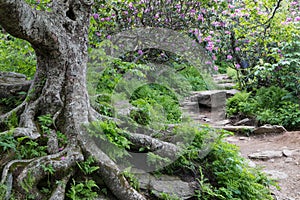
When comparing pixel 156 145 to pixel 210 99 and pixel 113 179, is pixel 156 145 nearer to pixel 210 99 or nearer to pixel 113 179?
pixel 113 179

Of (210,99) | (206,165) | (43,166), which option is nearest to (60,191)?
(43,166)

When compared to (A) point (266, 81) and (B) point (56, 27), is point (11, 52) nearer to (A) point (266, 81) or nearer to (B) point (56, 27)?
(B) point (56, 27)

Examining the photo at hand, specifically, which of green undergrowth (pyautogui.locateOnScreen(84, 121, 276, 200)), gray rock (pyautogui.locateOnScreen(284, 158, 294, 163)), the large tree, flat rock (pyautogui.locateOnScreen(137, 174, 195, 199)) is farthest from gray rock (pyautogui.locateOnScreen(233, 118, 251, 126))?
the large tree

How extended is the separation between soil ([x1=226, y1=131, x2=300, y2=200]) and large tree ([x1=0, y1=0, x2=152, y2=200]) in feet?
9.42

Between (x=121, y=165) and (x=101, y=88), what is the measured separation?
3.23 meters

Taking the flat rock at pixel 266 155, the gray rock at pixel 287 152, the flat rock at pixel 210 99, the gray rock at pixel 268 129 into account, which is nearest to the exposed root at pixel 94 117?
the flat rock at pixel 266 155

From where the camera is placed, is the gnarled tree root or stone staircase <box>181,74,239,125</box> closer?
the gnarled tree root

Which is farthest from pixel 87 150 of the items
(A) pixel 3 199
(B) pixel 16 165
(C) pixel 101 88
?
(C) pixel 101 88

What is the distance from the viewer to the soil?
4.85 metres

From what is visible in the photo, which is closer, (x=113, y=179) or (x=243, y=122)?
(x=113, y=179)

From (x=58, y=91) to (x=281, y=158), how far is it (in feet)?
16.3

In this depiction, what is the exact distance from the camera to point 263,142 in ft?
24.5

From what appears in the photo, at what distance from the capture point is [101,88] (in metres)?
6.83

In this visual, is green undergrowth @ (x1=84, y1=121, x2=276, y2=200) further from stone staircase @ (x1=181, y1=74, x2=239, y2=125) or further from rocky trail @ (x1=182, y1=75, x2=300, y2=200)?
stone staircase @ (x1=181, y1=74, x2=239, y2=125)
